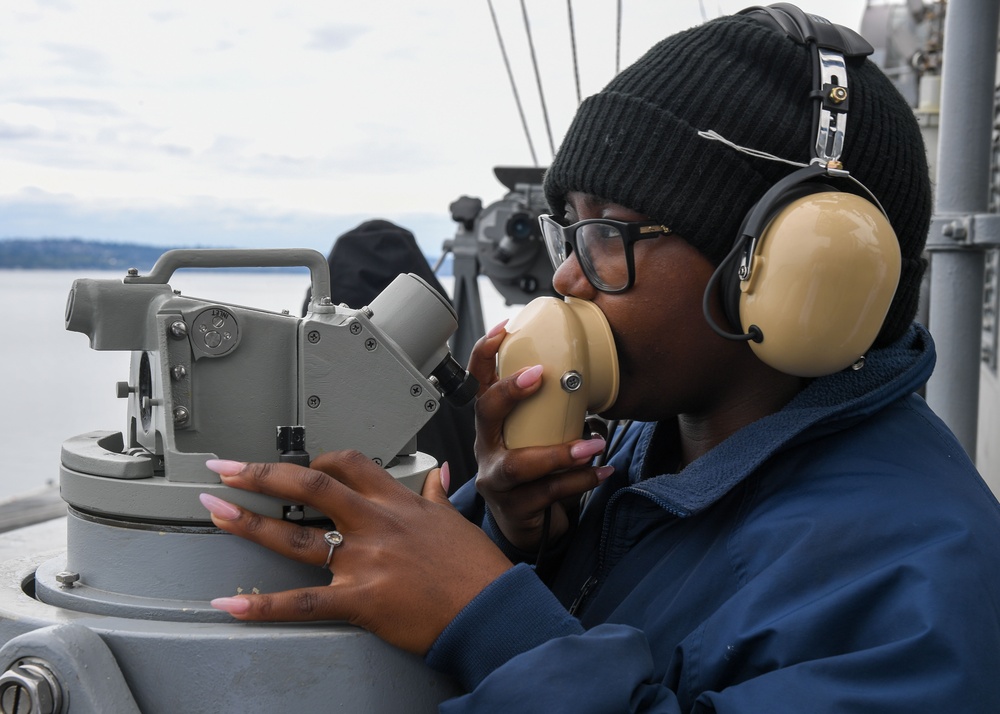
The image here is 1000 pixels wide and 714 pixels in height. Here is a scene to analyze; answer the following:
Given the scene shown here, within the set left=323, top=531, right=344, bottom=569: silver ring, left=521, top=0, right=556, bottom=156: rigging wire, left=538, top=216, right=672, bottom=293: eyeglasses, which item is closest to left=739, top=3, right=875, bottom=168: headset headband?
left=538, top=216, right=672, bottom=293: eyeglasses

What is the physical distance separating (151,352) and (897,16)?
34.3 ft

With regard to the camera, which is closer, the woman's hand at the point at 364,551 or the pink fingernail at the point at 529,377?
the woman's hand at the point at 364,551

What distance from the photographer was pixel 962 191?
2.58m

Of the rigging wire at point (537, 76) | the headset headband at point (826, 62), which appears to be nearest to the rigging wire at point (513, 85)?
the rigging wire at point (537, 76)

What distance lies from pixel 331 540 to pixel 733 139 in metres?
0.74

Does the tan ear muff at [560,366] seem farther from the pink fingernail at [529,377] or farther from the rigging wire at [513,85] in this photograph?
the rigging wire at [513,85]

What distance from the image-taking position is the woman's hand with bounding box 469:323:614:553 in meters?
1.34

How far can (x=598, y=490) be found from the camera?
1.65 m

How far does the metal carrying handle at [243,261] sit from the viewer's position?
3.99 feet

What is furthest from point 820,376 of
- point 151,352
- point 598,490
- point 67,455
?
point 67,455

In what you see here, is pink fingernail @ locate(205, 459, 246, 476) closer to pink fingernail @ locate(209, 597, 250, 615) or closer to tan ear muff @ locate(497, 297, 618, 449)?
pink fingernail @ locate(209, 597, 250, 615)

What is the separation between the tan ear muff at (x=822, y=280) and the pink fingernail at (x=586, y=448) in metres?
0.26

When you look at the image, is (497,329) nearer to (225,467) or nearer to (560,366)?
(560,366)

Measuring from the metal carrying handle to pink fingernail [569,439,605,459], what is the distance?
1.28 ft
